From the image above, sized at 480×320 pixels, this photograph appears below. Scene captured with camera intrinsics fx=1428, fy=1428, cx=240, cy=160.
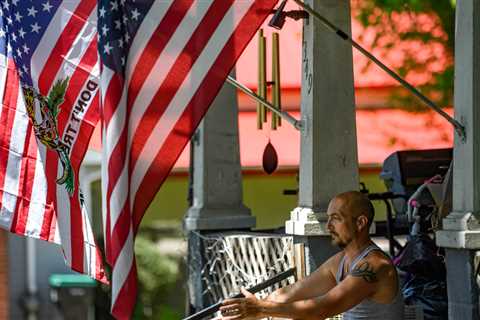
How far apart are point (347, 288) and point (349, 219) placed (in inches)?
17.2

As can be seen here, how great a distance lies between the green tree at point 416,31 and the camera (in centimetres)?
2048

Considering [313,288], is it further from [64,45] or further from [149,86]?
[64,45]

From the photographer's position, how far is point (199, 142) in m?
14.0

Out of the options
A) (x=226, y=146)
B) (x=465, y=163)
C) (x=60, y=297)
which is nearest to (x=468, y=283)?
(x=465, y=163)

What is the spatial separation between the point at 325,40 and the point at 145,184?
2.32 metres

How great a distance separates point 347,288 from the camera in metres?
7.22

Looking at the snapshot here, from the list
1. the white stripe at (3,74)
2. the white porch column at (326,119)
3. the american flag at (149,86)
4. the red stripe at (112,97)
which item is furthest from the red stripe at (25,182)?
the white porch column at (326,119)

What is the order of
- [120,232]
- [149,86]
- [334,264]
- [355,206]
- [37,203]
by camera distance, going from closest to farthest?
1. [355,206]
2. [334,264]
3. [120,232]
4. [149,86]
5. [37,203]

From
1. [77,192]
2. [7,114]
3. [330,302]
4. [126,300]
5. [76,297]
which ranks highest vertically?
[7,114]

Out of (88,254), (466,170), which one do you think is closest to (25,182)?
(88,254)

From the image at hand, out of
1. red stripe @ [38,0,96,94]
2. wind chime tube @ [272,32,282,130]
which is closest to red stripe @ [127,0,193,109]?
red stripe @ [38,0,96,94]

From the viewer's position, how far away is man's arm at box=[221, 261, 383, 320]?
7.14 meters

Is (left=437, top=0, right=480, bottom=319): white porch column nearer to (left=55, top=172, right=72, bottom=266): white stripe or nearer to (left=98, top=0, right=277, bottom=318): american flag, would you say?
(left=98, top=0, right=277, bottom=318): american flag

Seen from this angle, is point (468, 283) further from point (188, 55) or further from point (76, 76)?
point (76, 76)
